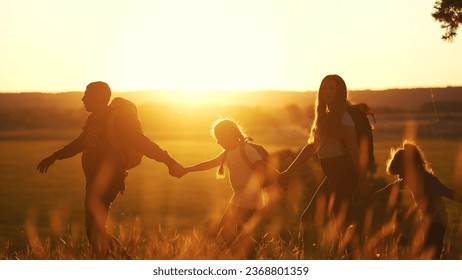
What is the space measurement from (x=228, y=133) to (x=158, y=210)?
1626cm

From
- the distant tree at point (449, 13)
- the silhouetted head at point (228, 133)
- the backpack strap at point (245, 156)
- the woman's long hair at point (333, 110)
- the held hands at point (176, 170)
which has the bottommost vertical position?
the held hands at point (176, 170)

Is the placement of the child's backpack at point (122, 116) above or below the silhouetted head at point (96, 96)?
below

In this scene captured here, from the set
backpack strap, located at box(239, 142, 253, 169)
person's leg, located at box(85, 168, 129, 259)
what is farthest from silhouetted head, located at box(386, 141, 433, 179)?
person's leg, located at box(85, 168, 129, 259)

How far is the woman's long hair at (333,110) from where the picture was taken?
27.0 feet

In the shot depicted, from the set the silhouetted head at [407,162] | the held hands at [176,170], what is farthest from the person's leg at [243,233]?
the silhouetted head at [407,162]

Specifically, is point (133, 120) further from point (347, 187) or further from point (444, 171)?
point (444, 171)

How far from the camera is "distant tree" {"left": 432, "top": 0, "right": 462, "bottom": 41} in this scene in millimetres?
11773

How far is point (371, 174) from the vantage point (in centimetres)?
1377

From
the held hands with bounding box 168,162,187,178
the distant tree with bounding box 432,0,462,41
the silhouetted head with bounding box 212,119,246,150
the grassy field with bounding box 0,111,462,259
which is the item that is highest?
the distant tree with bounding box 432,0,462,41

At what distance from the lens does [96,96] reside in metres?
8.49

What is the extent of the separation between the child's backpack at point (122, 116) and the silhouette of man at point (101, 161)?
27 millimetres

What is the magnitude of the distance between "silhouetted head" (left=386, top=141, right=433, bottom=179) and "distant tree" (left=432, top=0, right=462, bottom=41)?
4.19 meters

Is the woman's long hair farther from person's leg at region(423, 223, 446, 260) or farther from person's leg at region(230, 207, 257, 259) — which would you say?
person's leg at region(423, 223, 446, 260)

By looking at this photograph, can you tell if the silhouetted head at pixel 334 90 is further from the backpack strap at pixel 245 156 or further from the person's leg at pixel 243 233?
the person's leg at pixel 243 233
